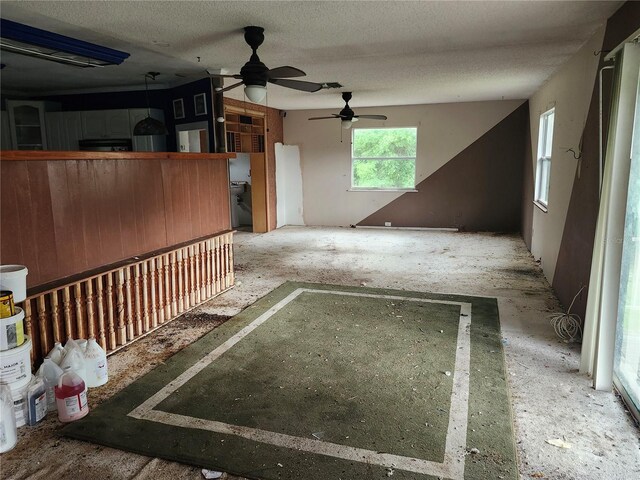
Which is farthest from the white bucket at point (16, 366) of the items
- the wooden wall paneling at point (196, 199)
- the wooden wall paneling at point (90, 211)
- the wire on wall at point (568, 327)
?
the wire on wall at point (568, 327)

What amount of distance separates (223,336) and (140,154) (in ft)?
5.43

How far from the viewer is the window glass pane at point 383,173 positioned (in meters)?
8.92

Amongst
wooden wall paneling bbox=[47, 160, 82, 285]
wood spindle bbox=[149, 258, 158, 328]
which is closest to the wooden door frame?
wood spindle bbox=[149, 258, 158, 328]

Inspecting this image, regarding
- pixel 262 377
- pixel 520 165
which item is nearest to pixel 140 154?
pixel 262 377

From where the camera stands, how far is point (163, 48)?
428 cm

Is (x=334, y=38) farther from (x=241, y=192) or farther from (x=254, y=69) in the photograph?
(x=241, y=192)

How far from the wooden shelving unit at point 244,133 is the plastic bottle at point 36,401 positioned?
5.41 m

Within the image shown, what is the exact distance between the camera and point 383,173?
9.09 metres

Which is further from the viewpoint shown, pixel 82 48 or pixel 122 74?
pixel 122 74

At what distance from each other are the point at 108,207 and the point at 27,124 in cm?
464

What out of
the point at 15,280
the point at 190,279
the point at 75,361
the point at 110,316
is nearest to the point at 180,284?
the point at 190,279

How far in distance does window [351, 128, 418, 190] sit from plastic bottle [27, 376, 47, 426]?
746 cm

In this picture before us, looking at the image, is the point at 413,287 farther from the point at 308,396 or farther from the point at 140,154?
the point at 140,154

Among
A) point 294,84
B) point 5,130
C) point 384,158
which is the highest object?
point 294,84
